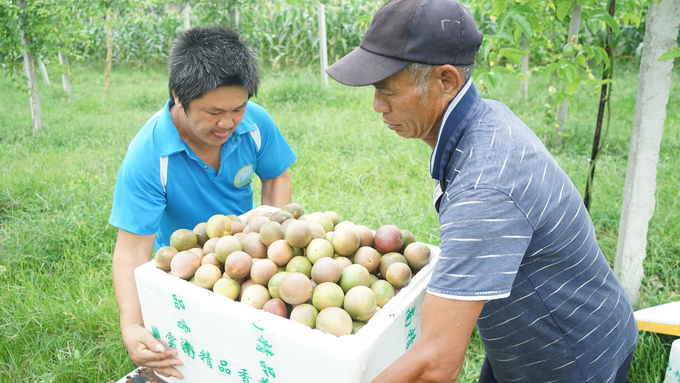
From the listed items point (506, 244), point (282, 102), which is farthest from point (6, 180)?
point (506, 244)

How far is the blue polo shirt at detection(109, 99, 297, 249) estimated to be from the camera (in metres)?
1.90

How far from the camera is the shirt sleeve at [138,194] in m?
1.88

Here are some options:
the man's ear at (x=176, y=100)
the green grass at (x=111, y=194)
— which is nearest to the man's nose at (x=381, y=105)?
the man's ear at (x=176, y=100)

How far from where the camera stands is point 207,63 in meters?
1.84

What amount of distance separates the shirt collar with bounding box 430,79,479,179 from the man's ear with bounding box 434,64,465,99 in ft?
0.07

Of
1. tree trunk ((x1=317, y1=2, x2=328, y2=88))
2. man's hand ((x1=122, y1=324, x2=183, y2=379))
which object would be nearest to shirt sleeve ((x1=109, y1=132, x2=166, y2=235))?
man's hand ((x1=122, y1=324, x2=183, y2=379))

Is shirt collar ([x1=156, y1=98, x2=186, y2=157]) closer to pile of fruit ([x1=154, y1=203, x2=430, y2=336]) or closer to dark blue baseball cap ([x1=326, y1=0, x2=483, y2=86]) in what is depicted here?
pile of fruit ([x1=154, y1=203, x2=430, y2=336])

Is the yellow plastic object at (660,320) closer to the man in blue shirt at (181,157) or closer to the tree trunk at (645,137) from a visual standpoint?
the tree trunk at (645,137)

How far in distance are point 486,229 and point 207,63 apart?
4.09ft

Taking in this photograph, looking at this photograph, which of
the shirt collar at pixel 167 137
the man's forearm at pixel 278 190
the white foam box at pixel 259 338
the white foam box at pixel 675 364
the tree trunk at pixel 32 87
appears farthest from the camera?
the tree trunk at pixel 32 87

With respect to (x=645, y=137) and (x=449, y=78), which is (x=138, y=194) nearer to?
(x=449, y=78)

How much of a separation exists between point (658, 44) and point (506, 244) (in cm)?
169

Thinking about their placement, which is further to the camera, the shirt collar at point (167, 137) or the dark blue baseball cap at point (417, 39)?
the shirt collar at point (167, 137)

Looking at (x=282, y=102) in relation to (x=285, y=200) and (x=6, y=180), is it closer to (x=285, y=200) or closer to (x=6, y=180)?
(x=6, y=180)
